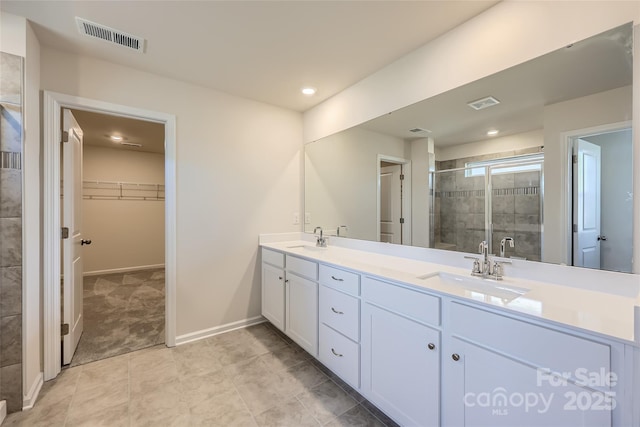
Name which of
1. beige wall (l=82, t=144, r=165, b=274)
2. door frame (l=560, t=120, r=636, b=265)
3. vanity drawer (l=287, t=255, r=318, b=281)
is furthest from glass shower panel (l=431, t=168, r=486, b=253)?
beige wall (l=82, t=144, r=165, b=274)

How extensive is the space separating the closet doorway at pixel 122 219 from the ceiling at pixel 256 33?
5.68 feet

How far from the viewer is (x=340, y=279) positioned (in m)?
1.91

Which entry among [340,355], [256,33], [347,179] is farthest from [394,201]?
[256,33]

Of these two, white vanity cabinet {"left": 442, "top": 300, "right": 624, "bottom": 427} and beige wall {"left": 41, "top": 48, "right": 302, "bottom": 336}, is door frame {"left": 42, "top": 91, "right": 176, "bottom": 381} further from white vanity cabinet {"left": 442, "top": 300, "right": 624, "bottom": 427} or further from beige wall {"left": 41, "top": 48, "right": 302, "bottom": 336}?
white vanity cabinet {"left": 442, "top": 300, "right": 624, "bottom": 427}

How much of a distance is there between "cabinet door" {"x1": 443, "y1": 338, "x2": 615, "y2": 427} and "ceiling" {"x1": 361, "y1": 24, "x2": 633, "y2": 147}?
1257mm

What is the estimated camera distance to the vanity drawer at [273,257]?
2.59 metres

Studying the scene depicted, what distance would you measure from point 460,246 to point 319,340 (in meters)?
1.24

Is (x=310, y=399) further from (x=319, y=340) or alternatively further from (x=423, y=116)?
(x=423, y=116)

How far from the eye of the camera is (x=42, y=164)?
194 centimetres

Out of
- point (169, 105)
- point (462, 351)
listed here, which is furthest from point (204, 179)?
point (462, 351)

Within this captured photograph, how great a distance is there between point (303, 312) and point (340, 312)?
0.49 metres

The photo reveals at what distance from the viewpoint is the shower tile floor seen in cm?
247

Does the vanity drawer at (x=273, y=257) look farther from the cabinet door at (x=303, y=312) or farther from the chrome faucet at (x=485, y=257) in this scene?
the chrome faucet at (x=485, y=257)

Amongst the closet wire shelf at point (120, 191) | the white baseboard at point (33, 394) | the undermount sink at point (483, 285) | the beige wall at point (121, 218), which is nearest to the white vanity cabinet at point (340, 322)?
the undermount sink at point (483, 285)
